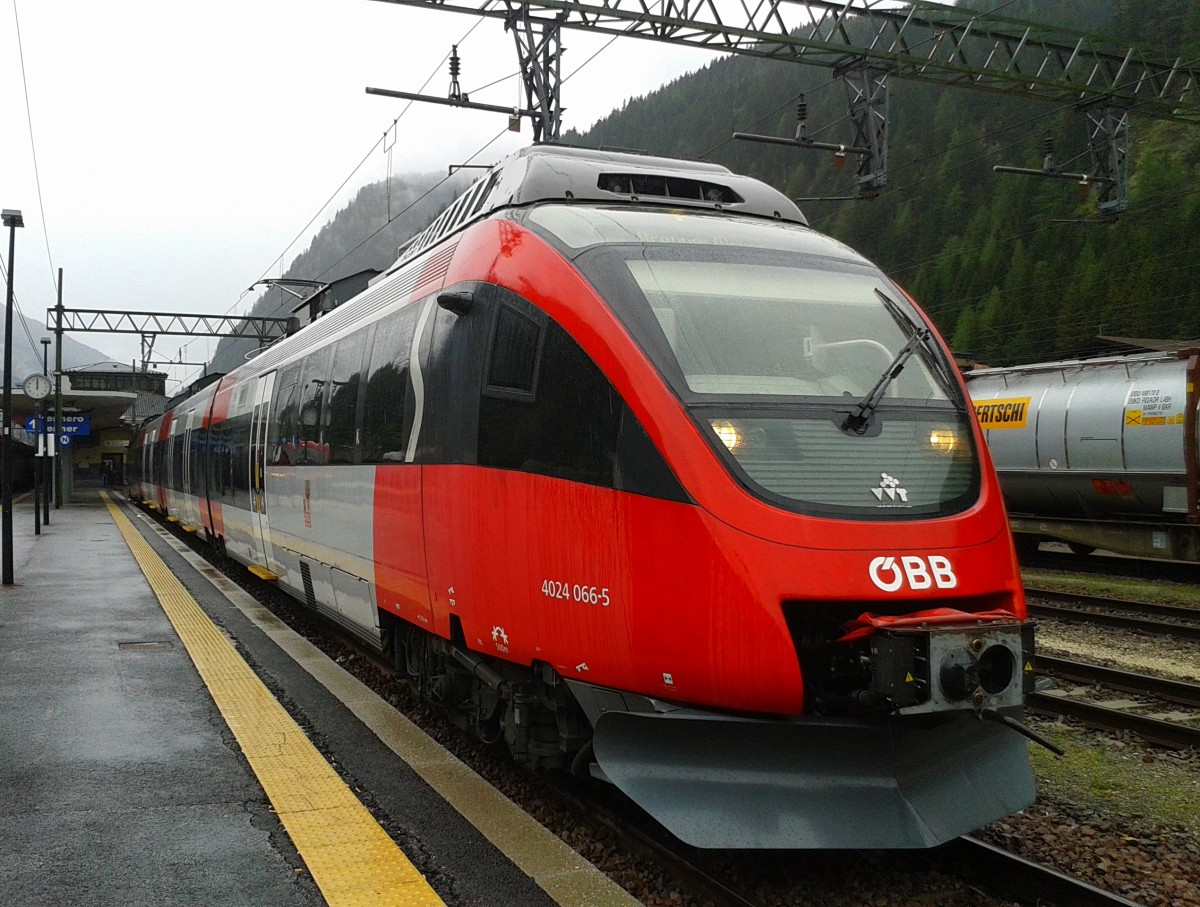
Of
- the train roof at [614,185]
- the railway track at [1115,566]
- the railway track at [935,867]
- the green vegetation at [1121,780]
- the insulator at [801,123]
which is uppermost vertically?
the insulator at [801,123]

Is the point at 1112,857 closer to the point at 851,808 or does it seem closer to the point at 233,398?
the point at 851,808

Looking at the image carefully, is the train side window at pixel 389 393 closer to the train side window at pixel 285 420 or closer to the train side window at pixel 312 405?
the train side window at pixel 312 405

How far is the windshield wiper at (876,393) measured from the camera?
4.81m

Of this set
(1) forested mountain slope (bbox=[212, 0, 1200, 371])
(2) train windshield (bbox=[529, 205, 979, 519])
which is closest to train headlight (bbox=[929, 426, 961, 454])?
(2) train windshield (bbox=[529, 205, 979, 519])

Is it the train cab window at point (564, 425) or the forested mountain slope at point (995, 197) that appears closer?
the train cab window at point (564, 425)

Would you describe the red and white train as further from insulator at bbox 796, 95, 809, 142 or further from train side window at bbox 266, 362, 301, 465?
insulator at bbox 796, 95, 809, 142

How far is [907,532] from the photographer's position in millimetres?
4473

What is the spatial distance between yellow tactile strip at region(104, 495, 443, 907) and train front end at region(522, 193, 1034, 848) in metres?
1.04

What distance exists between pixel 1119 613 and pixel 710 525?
11068 millimetres

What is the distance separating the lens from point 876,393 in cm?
495

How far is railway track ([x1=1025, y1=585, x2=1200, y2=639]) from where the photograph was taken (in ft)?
38.9

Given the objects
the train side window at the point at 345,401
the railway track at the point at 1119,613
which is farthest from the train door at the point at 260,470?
the railway track at the point at 1119,613

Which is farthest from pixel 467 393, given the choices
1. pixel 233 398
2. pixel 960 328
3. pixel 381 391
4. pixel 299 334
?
pixel 960 328

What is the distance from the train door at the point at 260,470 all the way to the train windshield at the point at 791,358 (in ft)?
24.9
